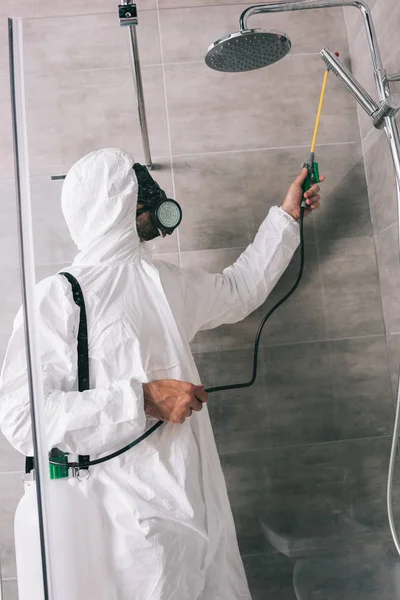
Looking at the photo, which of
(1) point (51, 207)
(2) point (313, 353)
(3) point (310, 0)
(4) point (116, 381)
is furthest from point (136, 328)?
(3) point (310, 0)

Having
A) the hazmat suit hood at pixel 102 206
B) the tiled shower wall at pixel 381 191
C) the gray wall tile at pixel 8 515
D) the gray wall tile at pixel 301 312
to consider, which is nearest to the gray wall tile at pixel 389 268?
the tiled shower wall at pixel 381 191

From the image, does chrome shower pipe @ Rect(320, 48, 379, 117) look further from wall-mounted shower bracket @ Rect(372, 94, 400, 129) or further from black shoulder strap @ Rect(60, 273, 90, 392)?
black shoulder strap @ Rect(60, 273, 90, 392)

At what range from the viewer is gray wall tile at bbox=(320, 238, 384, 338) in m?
1.25

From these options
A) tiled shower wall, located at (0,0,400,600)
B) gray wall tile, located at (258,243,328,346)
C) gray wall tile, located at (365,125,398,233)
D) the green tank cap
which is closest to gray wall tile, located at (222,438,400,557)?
tiled shower wall, located at (0,0,400,600)

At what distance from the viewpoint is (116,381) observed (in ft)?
3.48

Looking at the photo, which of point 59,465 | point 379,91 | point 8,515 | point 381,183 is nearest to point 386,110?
point 379,91

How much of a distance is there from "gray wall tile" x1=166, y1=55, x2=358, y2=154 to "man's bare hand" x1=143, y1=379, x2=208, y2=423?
0.49 metres

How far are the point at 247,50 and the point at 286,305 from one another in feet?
1.74

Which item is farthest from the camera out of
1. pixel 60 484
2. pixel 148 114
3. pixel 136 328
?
pixel 148 114

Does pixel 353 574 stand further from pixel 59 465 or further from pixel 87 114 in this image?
pixel 87 114

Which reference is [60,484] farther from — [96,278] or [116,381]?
[96,278]

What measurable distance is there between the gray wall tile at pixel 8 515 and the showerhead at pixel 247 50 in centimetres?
94

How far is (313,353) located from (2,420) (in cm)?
64

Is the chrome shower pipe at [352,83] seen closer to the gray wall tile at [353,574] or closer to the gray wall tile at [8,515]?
the gray wall tile at [353,574]
